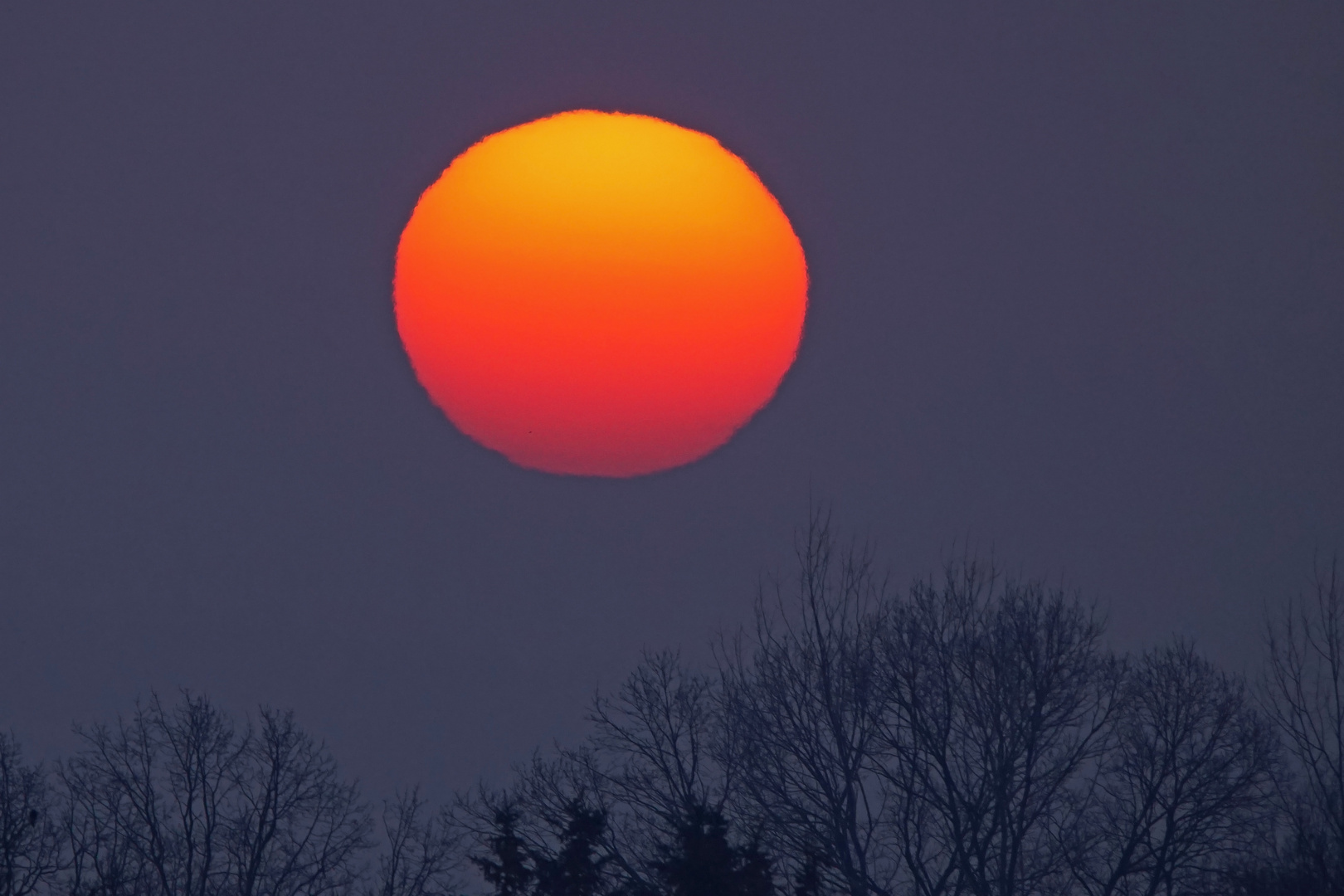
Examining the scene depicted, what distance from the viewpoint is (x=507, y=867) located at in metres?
26.5

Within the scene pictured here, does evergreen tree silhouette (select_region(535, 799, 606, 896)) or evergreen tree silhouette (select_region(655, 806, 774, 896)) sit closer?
evergreen tree silhouette (select_region(655, 806, 774, 896))

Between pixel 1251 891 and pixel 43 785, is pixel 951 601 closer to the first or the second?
pixel 1251 891

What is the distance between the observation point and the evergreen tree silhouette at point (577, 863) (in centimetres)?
2584

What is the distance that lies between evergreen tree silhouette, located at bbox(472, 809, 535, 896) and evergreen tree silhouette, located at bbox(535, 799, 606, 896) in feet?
1.01

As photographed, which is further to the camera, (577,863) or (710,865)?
(577,863)

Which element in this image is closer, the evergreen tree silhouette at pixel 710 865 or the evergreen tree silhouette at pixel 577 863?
the evergreen tree silhouette at pixel 710 865

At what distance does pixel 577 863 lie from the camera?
85.3 feet

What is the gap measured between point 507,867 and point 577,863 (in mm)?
1382

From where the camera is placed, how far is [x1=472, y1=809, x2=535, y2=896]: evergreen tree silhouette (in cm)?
2644

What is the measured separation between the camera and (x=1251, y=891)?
2048 centimetres

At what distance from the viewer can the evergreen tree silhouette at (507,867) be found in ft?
86.7

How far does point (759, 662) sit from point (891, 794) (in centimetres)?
321

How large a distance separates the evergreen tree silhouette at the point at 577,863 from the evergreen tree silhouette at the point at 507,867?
12.2 inches

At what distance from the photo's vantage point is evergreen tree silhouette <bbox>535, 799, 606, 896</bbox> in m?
25.8
